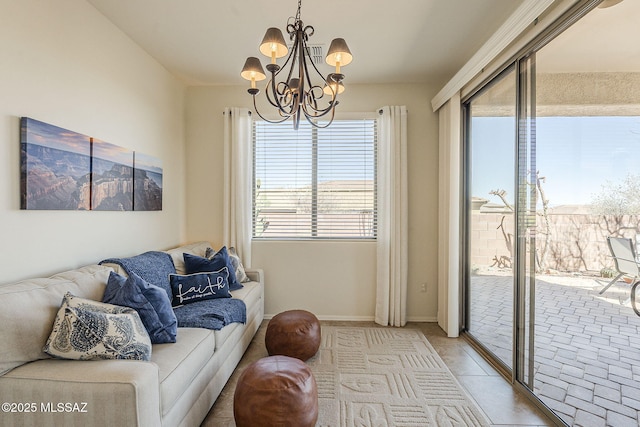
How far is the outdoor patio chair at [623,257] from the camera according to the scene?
1.49 m

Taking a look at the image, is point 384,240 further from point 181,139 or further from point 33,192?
point 33,192

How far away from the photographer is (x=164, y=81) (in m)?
3.48

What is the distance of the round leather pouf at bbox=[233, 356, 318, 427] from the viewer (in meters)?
1.67

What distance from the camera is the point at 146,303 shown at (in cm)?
192

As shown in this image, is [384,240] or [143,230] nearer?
[143,230]

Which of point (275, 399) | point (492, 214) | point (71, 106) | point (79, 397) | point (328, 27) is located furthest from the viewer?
point (492, 214)

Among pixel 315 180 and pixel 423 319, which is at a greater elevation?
pixel 315 180

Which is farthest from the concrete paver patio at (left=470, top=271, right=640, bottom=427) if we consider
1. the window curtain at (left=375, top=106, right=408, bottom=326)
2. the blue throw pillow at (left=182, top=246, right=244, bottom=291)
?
the blue throw pillow at (left=182, top=246, right=244, bottom=291)

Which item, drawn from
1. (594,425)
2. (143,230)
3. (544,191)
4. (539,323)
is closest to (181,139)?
(143,230)

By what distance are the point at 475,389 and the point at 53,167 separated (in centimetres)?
327

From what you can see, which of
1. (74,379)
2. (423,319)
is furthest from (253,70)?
(423,319)

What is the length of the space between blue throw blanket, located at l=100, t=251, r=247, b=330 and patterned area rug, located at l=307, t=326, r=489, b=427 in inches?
32.2

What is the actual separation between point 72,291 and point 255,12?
89.8 inches

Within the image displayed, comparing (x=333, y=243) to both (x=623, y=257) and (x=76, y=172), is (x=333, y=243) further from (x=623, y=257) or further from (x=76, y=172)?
(x=623, y=257)
